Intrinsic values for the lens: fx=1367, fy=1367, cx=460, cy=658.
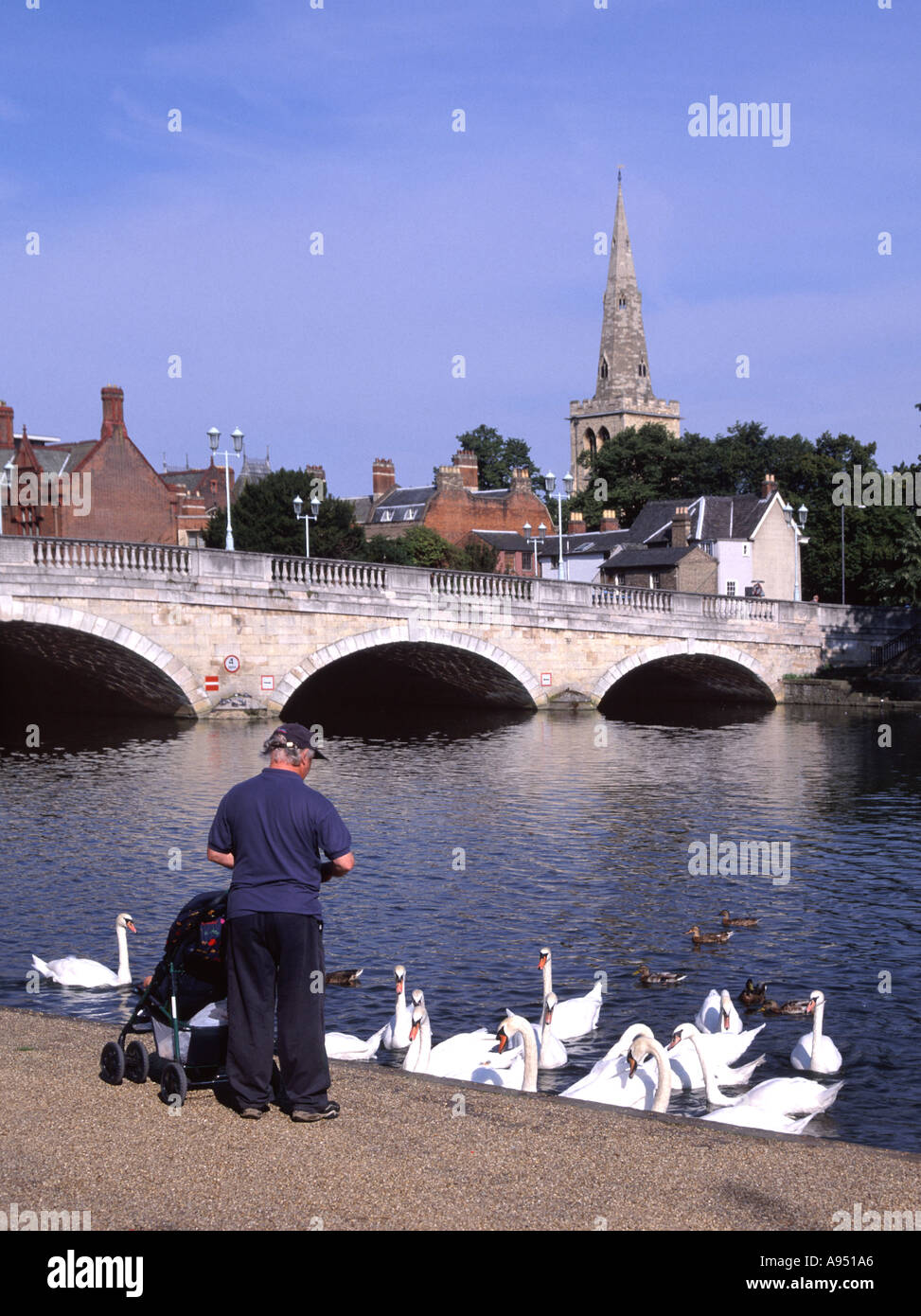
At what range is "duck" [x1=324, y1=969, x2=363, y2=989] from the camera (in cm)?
1462

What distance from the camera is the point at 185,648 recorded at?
38812 mm

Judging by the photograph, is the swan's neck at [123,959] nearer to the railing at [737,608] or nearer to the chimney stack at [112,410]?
the railing at [737,608]

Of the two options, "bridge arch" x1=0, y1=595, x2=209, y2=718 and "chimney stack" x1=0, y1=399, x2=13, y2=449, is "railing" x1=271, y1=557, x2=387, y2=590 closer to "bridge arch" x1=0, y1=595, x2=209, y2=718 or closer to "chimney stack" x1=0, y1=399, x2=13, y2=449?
"bridge arch" x1=0, y1=595, x2=209, y2=718

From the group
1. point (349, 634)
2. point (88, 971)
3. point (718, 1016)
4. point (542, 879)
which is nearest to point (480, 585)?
point (349, 634)

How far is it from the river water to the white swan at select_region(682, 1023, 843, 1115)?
203 millimetres

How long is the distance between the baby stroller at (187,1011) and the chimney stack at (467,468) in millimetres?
94522

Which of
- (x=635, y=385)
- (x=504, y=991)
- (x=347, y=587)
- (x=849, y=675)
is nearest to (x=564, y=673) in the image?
(x=347, y=587)

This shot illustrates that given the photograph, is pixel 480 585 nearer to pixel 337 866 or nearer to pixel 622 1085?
pixel 622 1085

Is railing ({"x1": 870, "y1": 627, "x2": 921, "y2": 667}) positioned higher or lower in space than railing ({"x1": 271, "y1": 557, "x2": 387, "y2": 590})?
lower

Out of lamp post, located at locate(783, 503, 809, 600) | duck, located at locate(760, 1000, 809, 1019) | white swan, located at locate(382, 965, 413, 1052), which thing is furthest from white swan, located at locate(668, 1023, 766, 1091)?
lamp post, located at locate(783, 503, 809, 600)

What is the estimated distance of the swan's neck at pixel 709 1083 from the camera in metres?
10.7

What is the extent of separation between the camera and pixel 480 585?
4544cm

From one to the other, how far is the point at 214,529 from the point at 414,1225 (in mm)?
77577
